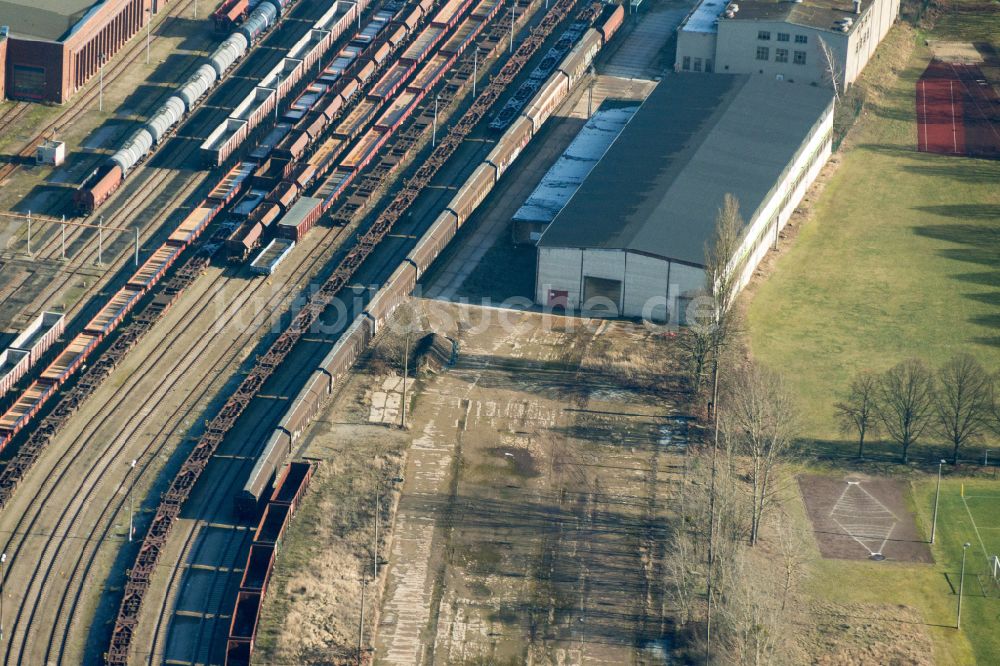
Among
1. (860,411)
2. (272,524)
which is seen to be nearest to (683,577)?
(860,411)

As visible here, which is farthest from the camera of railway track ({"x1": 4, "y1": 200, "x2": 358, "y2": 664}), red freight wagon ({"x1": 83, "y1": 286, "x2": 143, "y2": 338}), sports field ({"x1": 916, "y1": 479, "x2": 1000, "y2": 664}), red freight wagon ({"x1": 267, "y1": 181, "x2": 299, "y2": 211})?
red freight wagon ({"x1": 267, "y1": 181, "x2": 299, "y2": 211})

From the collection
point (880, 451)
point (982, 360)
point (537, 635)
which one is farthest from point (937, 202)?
point (537, 635)

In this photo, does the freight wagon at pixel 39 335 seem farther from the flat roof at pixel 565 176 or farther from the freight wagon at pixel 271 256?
the flat roof at pixel 565 176

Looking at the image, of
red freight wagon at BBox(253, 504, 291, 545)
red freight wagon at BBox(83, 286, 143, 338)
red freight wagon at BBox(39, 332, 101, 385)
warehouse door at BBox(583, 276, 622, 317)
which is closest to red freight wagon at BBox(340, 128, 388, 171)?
red freight wagon at BBox(83, 286, 143, 338)

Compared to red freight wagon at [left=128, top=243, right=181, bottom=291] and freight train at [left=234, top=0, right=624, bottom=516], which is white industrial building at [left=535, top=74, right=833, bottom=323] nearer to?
freight train at [left=234, top=0, right=624, bottom=516]

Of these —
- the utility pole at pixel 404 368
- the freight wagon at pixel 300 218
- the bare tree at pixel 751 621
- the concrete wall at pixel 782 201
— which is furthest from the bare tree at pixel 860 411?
the freight wagon at pixel 300 218

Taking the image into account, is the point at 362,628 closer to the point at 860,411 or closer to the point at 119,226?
the point at 860,411
